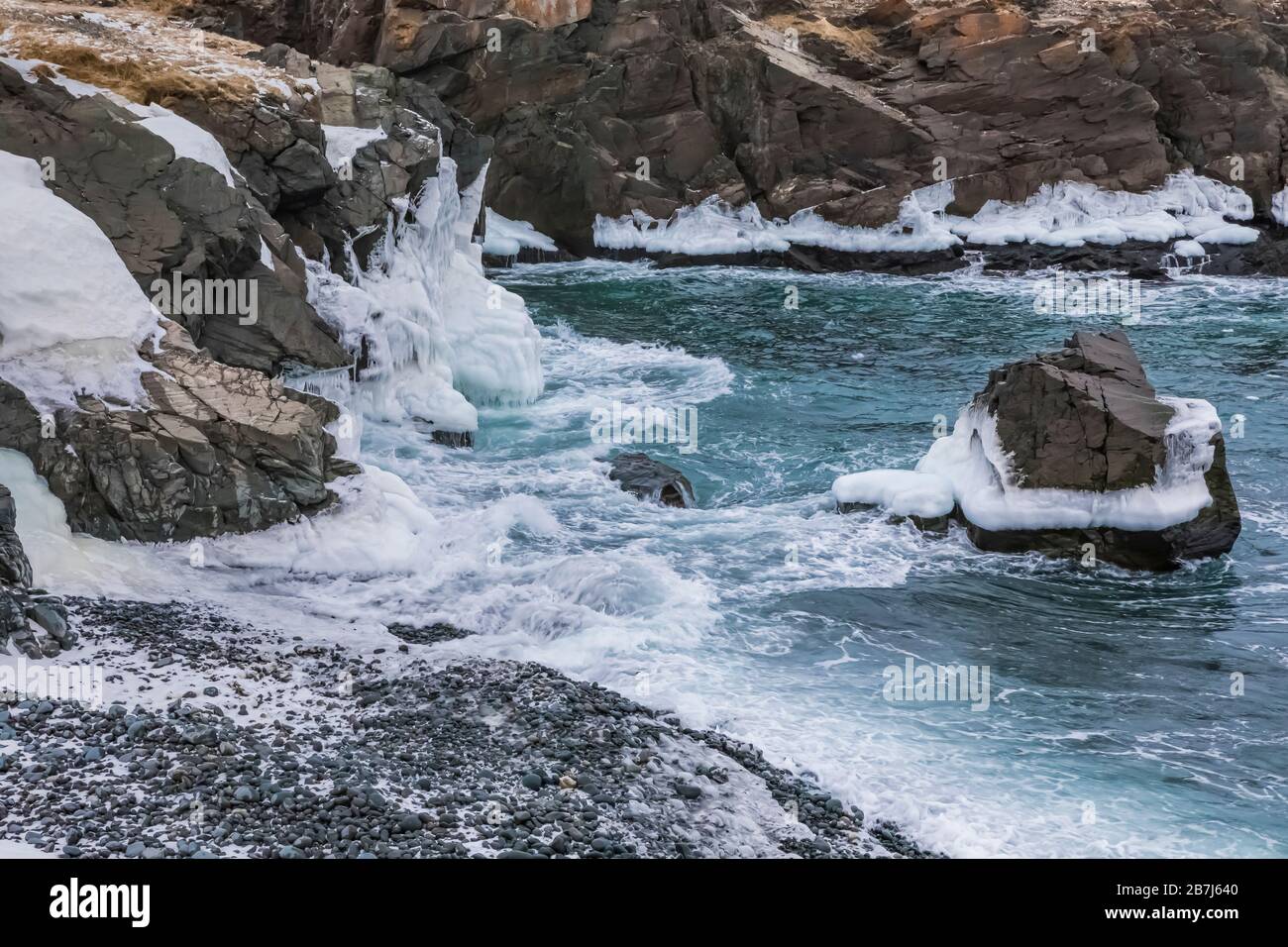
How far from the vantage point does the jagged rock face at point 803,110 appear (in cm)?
3888

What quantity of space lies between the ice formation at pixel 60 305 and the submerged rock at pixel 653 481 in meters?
6.76

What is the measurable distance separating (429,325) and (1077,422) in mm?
10601

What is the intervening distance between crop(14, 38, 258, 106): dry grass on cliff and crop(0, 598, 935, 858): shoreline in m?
8.88

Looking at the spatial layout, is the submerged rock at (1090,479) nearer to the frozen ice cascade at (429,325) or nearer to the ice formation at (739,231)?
→ the frozen ice cascade at (429,325)

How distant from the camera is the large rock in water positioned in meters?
15.1

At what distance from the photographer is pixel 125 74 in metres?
17.0

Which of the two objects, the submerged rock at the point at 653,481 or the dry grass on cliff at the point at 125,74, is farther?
the submerged rock at the point at 653,481

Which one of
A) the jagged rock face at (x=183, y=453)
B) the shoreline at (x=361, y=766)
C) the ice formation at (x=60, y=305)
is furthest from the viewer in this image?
the ice formation at (x=60, y=305)

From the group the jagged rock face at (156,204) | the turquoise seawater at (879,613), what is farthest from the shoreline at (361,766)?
the jagged rock face at (156,204)

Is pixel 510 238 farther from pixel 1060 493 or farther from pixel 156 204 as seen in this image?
pixel 1060 493

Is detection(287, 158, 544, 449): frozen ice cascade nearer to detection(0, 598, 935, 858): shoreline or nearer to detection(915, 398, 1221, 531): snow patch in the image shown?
detection(0, 598, 935, 858): shoreline

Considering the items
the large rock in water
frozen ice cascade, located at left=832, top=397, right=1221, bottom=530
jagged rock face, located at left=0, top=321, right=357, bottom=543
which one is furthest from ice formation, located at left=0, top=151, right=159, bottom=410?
the large rock in water
